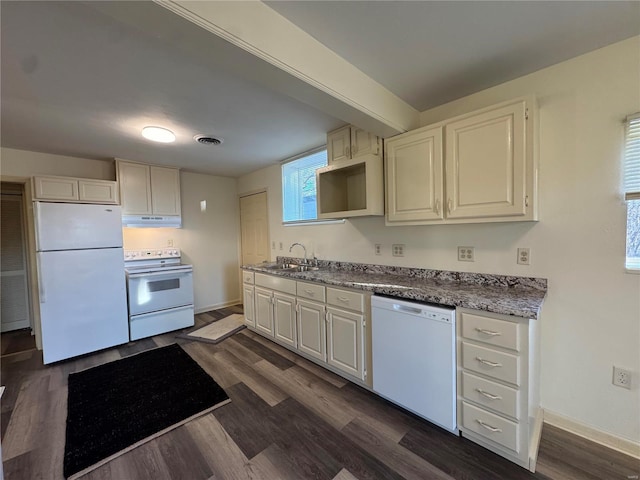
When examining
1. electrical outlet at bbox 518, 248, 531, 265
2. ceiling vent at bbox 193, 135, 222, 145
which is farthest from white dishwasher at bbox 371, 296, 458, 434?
ceiling vent at bbox 193, 135, 222, 145

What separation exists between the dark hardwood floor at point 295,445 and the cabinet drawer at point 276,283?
84 centimetres

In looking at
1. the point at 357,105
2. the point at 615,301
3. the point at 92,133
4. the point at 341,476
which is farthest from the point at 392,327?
the point at 92,133

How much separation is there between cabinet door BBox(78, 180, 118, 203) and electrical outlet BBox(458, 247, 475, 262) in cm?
383

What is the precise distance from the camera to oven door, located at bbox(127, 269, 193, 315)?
3.33m

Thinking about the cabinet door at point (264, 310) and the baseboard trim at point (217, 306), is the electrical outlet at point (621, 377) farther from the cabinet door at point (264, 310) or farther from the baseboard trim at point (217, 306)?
the baseboard trim at point (217, 306)

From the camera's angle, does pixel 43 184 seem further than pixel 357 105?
Yes

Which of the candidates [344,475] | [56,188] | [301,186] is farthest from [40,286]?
[344,475]

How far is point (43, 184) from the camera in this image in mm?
2754

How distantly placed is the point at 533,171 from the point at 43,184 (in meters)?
4.36

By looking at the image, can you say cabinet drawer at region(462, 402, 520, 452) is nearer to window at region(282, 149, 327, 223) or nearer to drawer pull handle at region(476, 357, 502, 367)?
drawer pull handle at region(476, 357, 502, 367)

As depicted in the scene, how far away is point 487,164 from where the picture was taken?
1.75m

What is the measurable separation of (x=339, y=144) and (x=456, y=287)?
65.8 inches

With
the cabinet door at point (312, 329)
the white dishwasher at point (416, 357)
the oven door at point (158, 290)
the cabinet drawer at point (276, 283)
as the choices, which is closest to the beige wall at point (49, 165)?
the oven door at point (158, 290)

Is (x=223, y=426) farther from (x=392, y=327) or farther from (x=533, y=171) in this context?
(x=533, y=171)
